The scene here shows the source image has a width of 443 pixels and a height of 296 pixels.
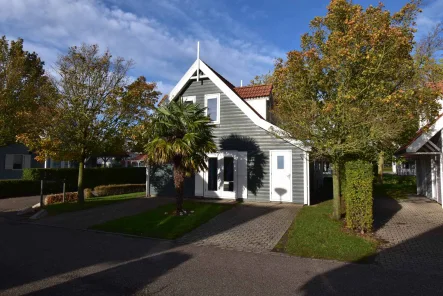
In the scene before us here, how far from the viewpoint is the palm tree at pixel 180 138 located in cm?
1047

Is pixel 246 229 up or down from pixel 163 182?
down

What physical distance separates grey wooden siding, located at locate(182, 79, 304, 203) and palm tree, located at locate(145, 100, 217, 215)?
3823 mm

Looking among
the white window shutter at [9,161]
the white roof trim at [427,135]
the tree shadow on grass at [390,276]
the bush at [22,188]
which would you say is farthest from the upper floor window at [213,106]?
the white window shutter at [9,161]

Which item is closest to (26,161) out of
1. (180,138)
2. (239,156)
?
(239,156)

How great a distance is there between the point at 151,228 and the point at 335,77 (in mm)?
7472

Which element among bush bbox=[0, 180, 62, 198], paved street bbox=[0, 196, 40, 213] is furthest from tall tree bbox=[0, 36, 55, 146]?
paved street bbox=[0, 196, 40, 213]

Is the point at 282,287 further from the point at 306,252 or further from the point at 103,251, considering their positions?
the point at 103,251

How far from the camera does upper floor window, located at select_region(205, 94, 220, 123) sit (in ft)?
50.9

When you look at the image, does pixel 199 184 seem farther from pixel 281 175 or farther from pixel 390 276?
pixel 390 276

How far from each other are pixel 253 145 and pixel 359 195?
6841 mm

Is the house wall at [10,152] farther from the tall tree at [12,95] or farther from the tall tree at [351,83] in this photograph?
the tall tree at [351,83]

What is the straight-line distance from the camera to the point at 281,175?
556 inches

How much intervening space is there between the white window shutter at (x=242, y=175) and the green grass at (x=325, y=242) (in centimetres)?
484

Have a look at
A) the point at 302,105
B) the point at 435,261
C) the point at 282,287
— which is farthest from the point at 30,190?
the point at 435,261
